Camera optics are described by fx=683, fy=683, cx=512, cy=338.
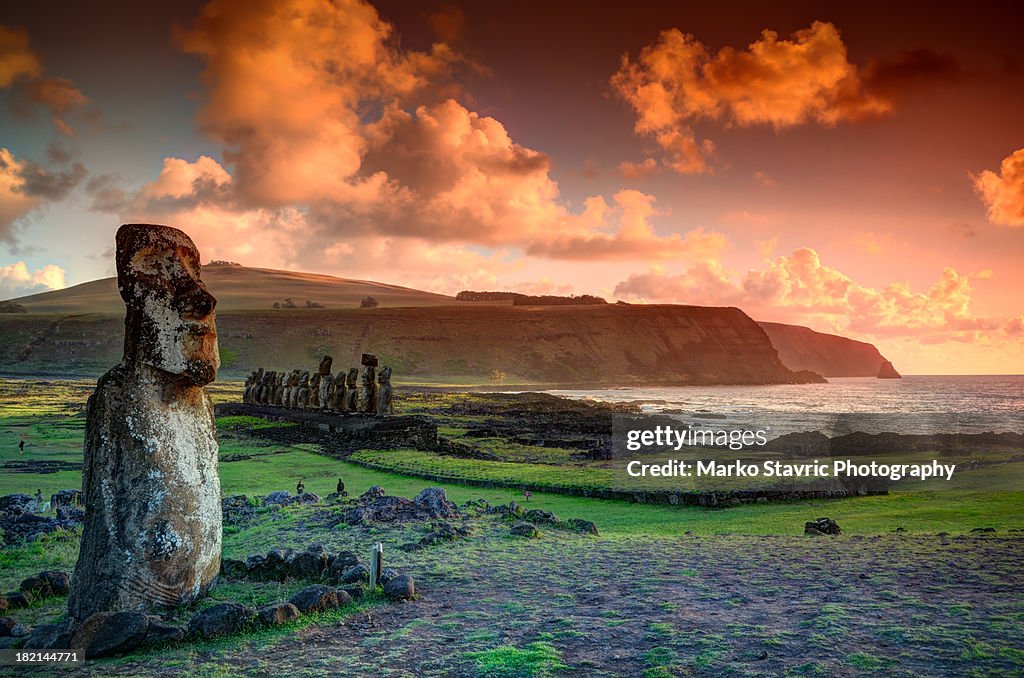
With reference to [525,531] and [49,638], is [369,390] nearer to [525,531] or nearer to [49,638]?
[525,531]

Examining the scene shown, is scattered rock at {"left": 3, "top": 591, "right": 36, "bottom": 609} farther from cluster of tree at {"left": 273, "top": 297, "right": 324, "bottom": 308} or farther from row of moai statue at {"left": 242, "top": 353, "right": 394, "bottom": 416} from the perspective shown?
cluster of tree at {"left": 273, "top": 297, "right": 324, "bottom": 308}

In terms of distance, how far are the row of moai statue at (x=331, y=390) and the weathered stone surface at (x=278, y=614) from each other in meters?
25.0

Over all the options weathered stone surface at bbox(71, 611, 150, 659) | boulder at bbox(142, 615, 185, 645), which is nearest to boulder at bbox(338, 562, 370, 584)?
boulder at bbox(142, 615, 185, 645)

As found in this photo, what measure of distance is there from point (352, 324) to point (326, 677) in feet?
521

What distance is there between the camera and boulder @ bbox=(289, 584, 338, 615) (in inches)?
325

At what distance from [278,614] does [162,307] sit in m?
4.07

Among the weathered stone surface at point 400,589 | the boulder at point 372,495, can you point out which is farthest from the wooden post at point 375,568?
the boulder at point 372,495

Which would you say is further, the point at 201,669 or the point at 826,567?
the point at 826,567

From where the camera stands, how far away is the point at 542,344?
563ft

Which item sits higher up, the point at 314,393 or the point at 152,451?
the point at 152,451

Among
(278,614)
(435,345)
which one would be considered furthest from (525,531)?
(435,345)

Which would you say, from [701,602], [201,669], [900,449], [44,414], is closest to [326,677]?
[201,669]

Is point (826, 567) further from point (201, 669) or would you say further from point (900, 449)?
point (900, 449)

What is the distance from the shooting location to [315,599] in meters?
8.34
